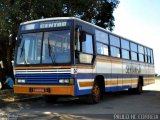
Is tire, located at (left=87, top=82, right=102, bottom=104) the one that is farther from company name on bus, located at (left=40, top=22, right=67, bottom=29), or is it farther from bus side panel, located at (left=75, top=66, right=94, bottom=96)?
company name on bus, located at (left=40, top=22, right=67, bottom=29)

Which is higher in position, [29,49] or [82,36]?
[82,36]

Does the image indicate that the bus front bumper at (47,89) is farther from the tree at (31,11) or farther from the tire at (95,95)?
the tree at (31,11)

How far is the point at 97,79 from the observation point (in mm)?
17047

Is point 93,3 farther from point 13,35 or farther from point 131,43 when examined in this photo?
point 13,35

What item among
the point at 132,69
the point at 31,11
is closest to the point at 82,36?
the point at 31,11

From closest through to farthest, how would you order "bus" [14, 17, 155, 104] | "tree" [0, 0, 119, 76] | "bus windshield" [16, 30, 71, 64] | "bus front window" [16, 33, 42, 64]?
"bus" [14, 17, 155, 104] < "bus windshield" [16, 30, 71, 64] < "bus front window" [16, 33, 42, 64] < "tree" [0, 0, 119, 76]

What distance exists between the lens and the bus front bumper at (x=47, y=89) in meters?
14.4

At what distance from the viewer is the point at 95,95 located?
16.7 meters

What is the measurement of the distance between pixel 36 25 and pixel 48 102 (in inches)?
153

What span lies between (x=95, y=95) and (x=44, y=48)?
10.5 ft

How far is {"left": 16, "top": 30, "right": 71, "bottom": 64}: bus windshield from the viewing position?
1476cm

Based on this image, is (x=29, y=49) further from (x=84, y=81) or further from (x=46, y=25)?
(x=84, y=81)

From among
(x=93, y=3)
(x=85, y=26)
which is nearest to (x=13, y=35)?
(x=93, y=3)

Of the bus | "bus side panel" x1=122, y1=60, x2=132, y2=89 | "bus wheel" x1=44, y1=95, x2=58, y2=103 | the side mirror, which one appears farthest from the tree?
the side mirror
